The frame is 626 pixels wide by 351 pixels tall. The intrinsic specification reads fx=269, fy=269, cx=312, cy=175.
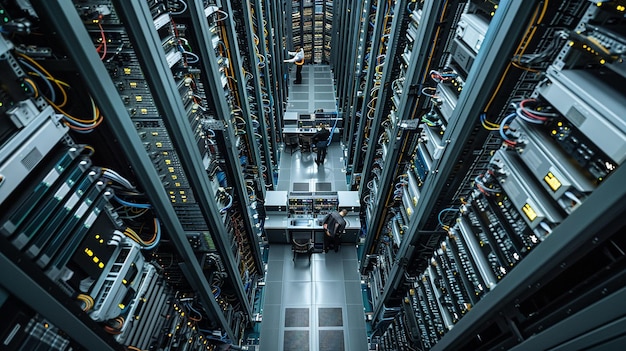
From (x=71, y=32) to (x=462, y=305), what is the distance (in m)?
4.42

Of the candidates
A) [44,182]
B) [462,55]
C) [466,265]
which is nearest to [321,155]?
[462,55]

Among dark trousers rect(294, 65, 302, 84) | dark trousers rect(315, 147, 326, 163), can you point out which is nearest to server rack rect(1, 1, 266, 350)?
dark trousers rect(315, 147, 326, 163)

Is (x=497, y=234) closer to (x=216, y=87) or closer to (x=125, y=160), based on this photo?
(x=125, y=160)

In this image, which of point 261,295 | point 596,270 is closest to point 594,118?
point 596,270

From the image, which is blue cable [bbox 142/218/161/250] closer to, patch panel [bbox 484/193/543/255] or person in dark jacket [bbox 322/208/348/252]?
patch panel [bbox 484/193/543/255]

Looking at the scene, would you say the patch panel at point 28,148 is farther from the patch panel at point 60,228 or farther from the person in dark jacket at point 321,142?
the person in dark jacket at point 321,142

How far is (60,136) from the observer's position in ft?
6.57

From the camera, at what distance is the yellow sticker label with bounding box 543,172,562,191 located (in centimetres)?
185

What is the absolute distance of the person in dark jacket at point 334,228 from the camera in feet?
23.3

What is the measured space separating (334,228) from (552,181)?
5.60 metres

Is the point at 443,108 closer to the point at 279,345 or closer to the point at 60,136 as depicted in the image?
the point at 60,136

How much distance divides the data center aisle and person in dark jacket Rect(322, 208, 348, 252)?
321mm

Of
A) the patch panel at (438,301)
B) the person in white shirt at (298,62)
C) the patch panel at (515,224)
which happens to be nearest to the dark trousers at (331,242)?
the patch panel at (438,301)

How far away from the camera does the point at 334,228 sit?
7207 millimetres
